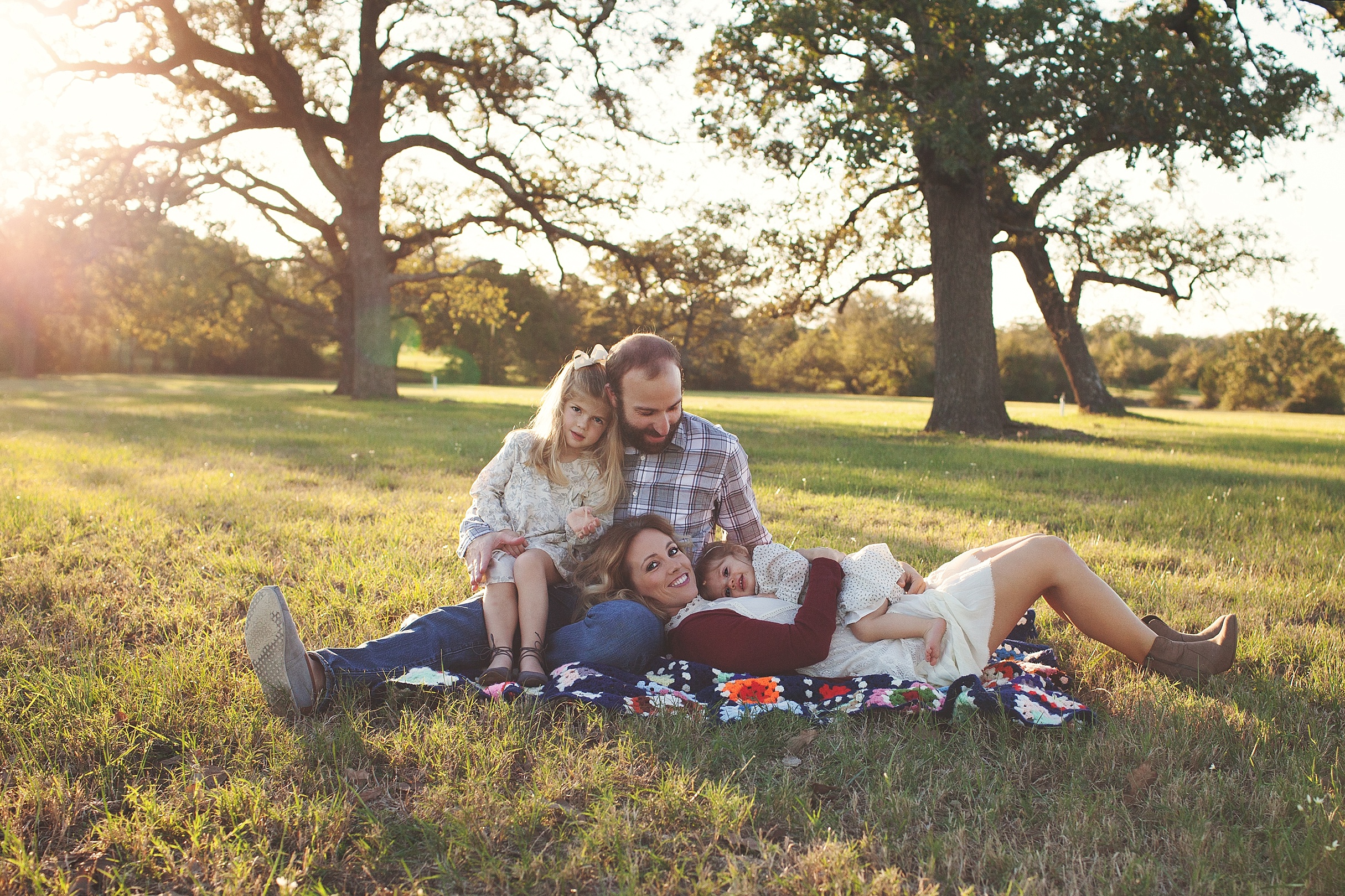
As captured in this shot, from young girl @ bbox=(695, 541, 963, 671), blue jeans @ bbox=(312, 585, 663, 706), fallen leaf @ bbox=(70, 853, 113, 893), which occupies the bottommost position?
fallen leaf @ bbox=(70, 853, 113, 893)

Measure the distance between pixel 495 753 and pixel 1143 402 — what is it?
1667 inches

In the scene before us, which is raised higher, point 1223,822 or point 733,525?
point 733,525

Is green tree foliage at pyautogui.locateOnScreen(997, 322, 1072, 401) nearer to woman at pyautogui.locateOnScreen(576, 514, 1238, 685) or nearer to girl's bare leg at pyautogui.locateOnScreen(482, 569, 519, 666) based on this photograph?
woman at pyautogui.locateOnScreen(576, 514, 1238, 685)

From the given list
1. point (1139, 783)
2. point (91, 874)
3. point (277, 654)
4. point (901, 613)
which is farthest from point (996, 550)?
point (91, 874)

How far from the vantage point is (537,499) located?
151 inches

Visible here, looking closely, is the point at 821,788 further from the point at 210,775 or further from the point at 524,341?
the point at 524,341

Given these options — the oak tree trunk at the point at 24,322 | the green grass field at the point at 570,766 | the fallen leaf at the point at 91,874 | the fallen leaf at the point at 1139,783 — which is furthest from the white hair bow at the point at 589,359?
the oak tree trunk at the point at 24,322

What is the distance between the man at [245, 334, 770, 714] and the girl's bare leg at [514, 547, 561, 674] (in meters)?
0.09

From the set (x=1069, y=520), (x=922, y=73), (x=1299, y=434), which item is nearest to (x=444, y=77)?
(x=922, y=73)

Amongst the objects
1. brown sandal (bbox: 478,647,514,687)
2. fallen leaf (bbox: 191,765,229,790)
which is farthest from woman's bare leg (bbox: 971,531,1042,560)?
fallen leaf (bbox: 191,765,229,790)

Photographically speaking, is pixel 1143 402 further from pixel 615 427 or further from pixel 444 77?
pixel 615 427

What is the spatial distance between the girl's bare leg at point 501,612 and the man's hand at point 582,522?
1.06 ft

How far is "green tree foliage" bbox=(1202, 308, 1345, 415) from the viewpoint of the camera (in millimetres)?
36125

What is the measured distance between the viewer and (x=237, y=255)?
86.8 feet
